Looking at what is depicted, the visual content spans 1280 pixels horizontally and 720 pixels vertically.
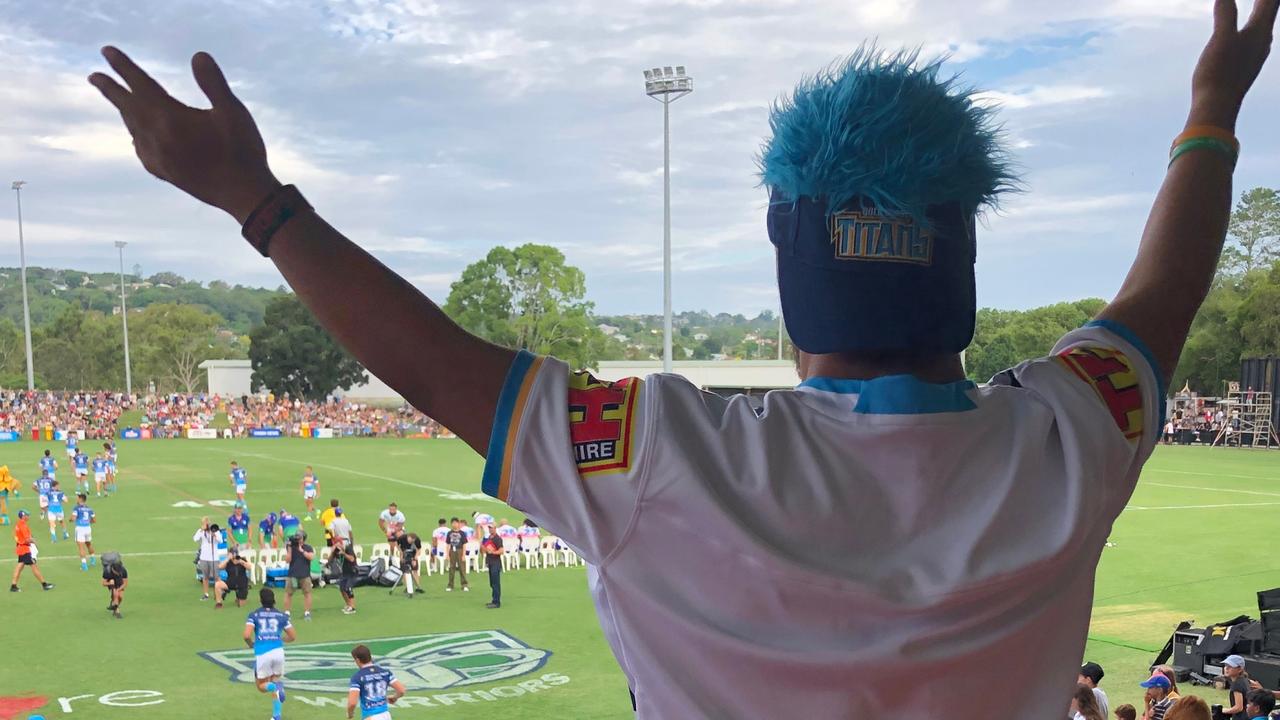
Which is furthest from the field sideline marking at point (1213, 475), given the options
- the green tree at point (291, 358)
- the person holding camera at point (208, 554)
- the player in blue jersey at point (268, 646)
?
the green tree at point (291, 358)

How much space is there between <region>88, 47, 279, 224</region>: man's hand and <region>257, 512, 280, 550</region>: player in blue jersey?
16.1 m

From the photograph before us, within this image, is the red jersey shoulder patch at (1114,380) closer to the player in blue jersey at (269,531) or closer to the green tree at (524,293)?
the player in blue jersey at (269,531)

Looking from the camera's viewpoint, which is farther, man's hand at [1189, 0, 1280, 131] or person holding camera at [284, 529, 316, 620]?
person holding camera at [284, 529, 316, 620]

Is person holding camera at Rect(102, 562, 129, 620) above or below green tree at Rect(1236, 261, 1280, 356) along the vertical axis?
below

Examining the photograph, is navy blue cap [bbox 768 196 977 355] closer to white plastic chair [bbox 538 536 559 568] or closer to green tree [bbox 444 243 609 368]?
white plastic chair [bbox 538 536 559 568]

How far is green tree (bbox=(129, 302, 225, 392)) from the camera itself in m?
47.3

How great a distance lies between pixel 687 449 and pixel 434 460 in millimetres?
32886

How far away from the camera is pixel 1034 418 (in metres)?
0.93

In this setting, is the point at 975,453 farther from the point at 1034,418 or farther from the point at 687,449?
the point at 687,449

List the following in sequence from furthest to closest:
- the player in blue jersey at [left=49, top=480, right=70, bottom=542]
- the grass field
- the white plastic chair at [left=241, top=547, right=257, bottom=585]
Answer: the player in blue jersey at [left=49, top=480, right=70, bottom=542], the white plastic chair at [left=241, top=547, right=257, bottom=585], the grass field

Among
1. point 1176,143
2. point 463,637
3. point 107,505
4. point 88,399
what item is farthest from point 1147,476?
point 88,399

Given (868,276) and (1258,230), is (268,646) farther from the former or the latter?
(1258,230)

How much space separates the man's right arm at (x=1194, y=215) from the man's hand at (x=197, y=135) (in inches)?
33.0

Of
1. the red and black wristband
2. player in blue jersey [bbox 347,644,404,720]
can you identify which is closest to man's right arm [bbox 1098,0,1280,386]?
the red and black wristband
